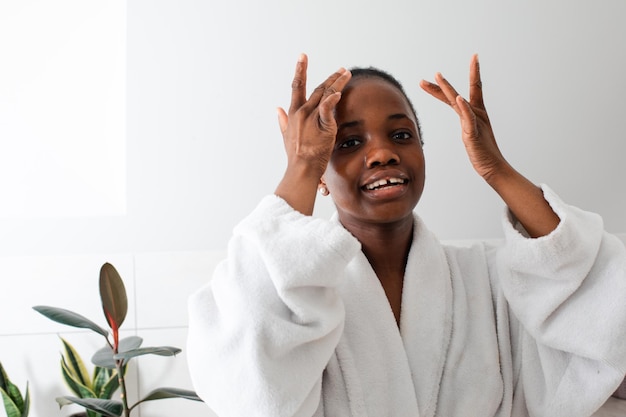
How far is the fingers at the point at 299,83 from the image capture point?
98cm

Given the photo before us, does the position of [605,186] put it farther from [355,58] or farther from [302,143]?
[302,143]

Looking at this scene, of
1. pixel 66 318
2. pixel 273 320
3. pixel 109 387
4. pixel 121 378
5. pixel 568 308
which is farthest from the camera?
pixel 109 387

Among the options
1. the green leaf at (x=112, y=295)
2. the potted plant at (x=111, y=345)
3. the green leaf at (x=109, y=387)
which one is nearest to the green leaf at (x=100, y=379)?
Answer: the green leaf at (x=109, y=387)

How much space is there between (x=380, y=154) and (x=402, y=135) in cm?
8

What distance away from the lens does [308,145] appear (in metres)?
0.95

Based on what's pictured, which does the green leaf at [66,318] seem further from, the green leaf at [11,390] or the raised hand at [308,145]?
the raised hand at [308,145]

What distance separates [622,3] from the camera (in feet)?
5.94

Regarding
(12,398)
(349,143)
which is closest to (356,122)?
(349,143)

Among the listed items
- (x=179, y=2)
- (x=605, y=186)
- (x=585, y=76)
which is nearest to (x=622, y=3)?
(x=585, y=76)

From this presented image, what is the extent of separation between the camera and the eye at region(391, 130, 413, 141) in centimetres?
100

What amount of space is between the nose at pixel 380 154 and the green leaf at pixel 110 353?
944 millimetres

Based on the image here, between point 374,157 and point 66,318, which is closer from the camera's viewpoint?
point 374,157

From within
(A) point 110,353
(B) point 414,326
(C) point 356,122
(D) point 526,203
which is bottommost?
(A) point 110,353

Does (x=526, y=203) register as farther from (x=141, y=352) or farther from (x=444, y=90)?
(x=141, y=352)
